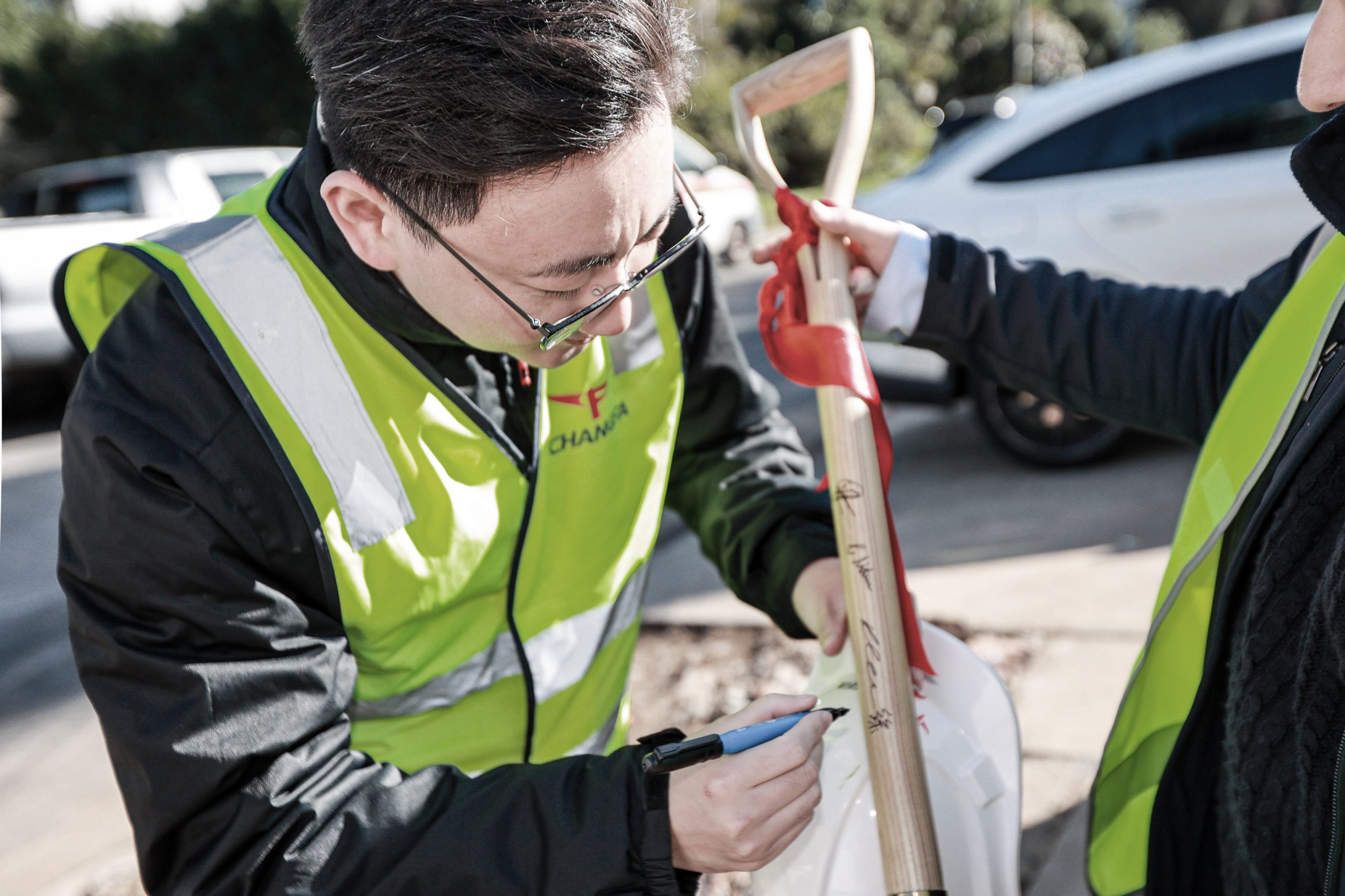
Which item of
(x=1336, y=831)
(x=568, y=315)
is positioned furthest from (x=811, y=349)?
(x=1336, y=831)

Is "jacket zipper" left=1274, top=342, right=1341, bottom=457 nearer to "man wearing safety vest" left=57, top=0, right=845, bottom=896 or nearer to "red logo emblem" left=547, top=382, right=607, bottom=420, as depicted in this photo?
"man wearing safety vest" left=57, top=0, right=845, bottom=896

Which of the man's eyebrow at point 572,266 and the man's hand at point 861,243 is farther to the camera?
the man's hand at point 861,243

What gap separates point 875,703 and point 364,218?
88 centimetres

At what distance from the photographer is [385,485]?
52.8 inches

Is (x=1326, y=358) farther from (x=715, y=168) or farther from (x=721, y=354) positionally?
(x=715, y=168)

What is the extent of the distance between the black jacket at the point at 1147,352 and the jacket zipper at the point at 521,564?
0.66 metres

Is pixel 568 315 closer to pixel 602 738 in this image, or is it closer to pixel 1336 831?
pixel 602 738

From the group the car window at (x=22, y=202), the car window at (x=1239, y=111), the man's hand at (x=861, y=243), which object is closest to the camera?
the man's hand at (x=861, y=243)

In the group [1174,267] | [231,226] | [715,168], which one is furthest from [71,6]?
[231,226]

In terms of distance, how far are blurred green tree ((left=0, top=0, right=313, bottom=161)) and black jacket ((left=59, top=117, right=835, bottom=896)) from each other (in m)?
18.9

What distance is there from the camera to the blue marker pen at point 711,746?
3.93 ft

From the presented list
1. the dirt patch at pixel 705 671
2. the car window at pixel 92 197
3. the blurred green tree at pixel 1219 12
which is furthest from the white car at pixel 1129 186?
the blurred green tree at pixel 1219 12

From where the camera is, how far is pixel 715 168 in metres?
12.0

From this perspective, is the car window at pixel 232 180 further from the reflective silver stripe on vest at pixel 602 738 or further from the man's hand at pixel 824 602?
the man's hand at pixel 824 602
